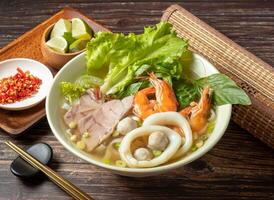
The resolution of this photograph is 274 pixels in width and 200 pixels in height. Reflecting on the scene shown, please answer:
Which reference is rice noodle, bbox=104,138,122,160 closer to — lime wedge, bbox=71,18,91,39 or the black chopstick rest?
the black chopstick rest

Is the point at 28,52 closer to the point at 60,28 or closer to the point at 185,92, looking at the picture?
the point at 60,28

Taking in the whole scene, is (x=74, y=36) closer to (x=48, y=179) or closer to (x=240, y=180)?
(x=48, y=179)

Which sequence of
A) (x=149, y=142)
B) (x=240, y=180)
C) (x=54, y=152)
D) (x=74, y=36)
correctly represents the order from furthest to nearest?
(x=74, y=36) → (x=54, y=152) → (x=240, y=180) → (x=149, y=142)

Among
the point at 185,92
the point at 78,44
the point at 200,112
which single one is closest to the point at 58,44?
the point at 78,44

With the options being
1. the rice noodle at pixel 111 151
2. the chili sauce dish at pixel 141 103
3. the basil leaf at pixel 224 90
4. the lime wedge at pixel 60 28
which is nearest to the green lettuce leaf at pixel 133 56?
the chili sauce dish at pixel 141 103

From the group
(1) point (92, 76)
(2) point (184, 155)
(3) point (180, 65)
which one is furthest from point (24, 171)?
(3) point (180, 65)

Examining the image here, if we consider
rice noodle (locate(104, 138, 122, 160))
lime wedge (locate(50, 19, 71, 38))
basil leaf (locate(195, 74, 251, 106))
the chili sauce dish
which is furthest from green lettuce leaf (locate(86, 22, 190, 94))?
→ lime wedge (locate(50, 19, 71, 38))
